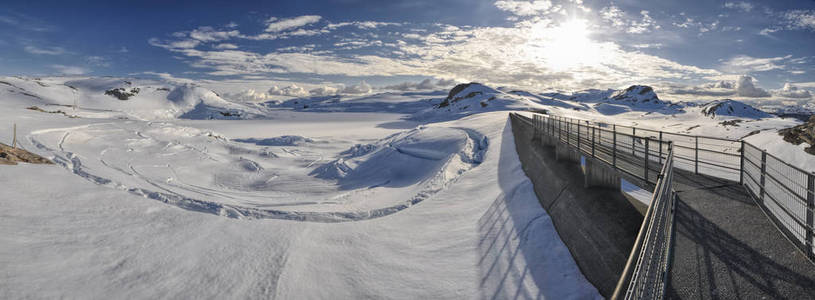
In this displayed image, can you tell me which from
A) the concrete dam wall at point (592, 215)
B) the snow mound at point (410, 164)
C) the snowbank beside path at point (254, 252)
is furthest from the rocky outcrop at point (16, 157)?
the concrete dam wall at point (592, 215)

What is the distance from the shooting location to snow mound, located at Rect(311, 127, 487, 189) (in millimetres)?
21875

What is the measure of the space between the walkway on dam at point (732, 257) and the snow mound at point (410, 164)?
1231 cm

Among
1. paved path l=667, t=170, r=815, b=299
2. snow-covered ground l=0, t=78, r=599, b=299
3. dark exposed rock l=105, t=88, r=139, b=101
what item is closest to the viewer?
paved path l=667, t=170, r=815, b=299

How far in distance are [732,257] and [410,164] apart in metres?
20.9

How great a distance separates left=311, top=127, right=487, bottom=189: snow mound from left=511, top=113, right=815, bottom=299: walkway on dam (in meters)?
12.3

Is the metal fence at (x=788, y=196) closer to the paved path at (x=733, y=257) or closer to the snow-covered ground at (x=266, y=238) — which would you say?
the paved path at (x=733, y=257)

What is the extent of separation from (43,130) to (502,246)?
28213mm

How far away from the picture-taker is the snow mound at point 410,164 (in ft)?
71.8

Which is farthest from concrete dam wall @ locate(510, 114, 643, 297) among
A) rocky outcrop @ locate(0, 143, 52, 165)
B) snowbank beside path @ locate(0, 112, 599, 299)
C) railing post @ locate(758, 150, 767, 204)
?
rocky outcrop @ locate(0, 143, 52, 165)

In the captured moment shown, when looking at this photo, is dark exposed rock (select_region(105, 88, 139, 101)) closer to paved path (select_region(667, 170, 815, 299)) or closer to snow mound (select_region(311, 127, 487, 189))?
snow mound (select_region(311, 127, 487, 189))

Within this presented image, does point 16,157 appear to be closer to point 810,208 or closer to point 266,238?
point 266,238

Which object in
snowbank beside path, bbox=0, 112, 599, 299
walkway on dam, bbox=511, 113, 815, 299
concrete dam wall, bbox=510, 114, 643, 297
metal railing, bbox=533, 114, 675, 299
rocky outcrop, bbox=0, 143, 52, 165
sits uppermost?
rocky outcrop, bbox=0, 143, 52, 165

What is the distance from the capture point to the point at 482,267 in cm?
856

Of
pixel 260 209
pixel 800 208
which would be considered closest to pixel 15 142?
pixel 260 209
